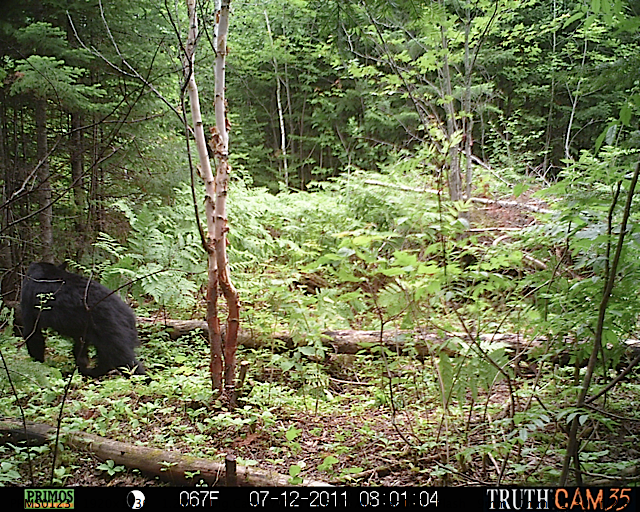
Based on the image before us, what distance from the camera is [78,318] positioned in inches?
158

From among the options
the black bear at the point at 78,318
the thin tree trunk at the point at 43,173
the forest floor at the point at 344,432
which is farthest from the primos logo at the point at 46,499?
the thin tree trunk at the point at 43,173

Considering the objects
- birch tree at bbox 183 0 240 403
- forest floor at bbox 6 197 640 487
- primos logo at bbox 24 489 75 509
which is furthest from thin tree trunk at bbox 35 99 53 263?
primos logo at bbox 24 489 75 509

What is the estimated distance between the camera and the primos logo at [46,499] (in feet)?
6.63

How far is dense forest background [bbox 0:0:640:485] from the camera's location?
2145 millimetres

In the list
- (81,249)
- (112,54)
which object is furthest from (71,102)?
(81,249)

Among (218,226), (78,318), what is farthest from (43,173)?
(218,226)

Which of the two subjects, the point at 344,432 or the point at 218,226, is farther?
the point at 218,226

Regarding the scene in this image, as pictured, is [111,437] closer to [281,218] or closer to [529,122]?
[281,218]

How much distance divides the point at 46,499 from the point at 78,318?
2209 millimetres

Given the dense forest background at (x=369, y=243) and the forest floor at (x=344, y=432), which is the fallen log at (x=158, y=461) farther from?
the dense forest background at (x=369, y=243)

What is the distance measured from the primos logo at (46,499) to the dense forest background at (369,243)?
433 millimetres

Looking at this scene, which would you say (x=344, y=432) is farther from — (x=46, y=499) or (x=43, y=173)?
(x=43, y=173)

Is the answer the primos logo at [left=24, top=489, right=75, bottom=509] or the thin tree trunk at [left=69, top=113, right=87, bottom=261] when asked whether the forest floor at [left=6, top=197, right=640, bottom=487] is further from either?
the thin tree trunk at [left=69, top=113, right=87, bottom=261]

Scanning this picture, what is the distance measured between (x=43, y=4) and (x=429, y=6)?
170 inches
